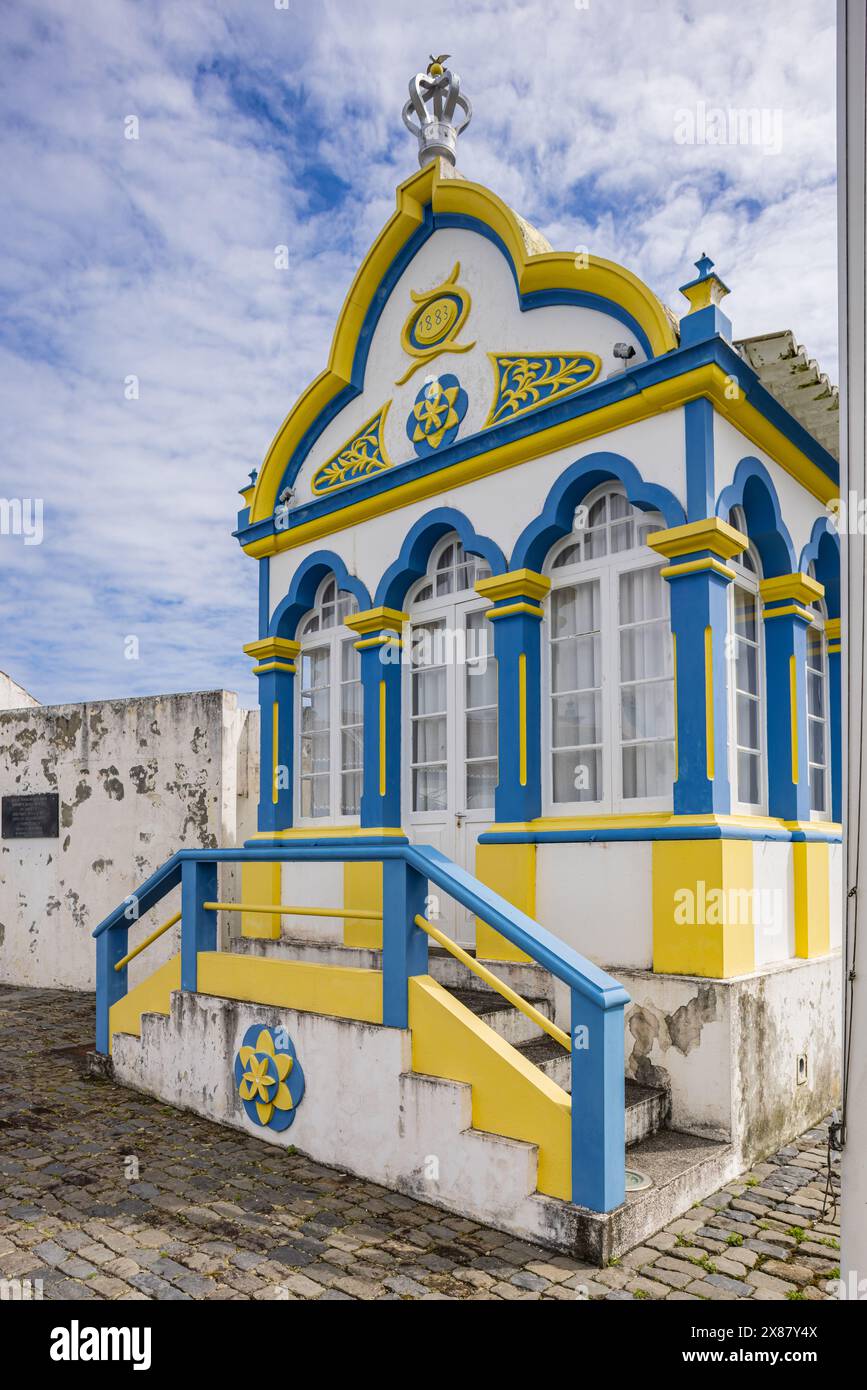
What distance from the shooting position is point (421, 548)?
725cm

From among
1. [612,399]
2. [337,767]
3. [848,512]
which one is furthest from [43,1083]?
[848,512]

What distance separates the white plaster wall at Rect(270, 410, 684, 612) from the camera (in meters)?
5.82

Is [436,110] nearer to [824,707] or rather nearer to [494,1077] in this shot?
[824,707]

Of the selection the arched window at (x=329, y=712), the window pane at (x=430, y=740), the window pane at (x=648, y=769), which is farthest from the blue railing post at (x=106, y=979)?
the window pane at (x=648, y=769)

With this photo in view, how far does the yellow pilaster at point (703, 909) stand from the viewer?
17.3 ft

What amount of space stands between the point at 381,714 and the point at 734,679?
2.47 metres

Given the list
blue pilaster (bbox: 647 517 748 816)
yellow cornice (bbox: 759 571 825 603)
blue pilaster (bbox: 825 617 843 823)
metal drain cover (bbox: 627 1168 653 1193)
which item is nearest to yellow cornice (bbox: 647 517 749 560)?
blue pilaster (bbox: 647 517 748 816)

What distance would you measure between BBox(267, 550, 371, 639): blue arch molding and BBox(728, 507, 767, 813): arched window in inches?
111

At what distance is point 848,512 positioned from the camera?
9.96ft

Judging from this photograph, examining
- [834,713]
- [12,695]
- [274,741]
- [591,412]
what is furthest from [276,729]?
[12,695]

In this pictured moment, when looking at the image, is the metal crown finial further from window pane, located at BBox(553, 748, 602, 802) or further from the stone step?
the stone step
